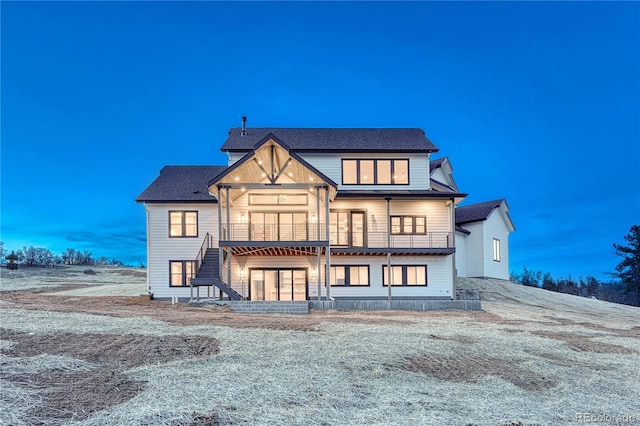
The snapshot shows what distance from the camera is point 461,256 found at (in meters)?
30.2

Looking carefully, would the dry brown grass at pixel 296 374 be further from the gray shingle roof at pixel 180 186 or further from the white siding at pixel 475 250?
the white siding at pixel 475 250

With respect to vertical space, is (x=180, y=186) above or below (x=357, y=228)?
above

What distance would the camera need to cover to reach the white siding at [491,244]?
2962 centimetres

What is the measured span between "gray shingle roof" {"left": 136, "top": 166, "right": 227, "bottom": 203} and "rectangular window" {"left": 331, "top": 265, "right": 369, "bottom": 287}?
25.1 feet

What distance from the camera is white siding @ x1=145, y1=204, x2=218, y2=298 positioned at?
73.4 ft

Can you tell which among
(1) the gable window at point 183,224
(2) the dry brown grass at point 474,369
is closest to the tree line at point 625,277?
(1) the gable window at point 183,224

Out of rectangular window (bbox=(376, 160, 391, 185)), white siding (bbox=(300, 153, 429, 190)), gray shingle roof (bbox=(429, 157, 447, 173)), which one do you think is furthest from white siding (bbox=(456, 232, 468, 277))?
rectangular window (bbox=(376, 160, 391, 185))

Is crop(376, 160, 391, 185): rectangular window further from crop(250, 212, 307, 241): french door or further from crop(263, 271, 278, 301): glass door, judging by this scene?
crop(263, 271, 278, 301): glass door

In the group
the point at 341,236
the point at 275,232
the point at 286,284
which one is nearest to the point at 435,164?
the point at 341,236

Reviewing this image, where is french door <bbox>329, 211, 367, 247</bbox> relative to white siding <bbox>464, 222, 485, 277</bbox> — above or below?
above

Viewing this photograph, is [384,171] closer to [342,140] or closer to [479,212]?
[342,140]

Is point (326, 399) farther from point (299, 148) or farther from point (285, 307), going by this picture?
point (299, 148)

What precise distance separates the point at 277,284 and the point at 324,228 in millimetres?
4209

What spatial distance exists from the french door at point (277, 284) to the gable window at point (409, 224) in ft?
18.5
